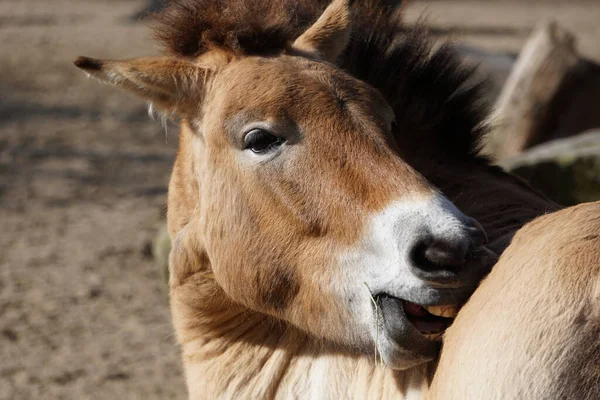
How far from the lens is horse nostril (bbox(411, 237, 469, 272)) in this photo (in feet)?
8.17

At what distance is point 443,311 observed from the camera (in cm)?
283

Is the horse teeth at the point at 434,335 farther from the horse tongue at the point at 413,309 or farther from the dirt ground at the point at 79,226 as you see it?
the dirt ground at the point at 79,226

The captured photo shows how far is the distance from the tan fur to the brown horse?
0.12 metres

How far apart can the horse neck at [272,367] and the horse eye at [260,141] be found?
0.71 meters

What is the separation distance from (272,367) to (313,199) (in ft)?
2.47

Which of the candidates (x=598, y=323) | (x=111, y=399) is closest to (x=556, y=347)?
(x=598, y=323)

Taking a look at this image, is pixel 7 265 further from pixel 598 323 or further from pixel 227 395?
pixel 598 323

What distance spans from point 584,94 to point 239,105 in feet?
17.4

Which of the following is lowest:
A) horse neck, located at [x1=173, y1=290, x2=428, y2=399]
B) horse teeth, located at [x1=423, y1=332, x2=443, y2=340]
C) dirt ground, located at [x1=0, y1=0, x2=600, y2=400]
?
dirt ground, located at [x1=0, y1=0, x2=600, y2=400]

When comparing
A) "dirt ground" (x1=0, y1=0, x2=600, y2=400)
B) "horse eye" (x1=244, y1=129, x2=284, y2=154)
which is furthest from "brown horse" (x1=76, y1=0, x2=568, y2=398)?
"dirt ground" (x1=0, y1=0, x2=600, y2=400)

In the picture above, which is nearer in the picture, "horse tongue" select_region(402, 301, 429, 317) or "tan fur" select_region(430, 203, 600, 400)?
"tan fur" select_region(430, 203, 600, 400)

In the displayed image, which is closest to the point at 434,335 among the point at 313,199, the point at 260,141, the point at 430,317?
the point at 430,317

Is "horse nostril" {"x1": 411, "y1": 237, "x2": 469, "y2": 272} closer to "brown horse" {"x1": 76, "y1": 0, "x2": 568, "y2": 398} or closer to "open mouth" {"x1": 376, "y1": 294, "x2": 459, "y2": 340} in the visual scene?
"brown horse" {"x1": 76, "y1": 0, "x2": 568, "y2": 398}

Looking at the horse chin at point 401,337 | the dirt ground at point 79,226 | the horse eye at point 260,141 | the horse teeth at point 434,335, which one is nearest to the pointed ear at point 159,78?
the horse eye at point 260,141
